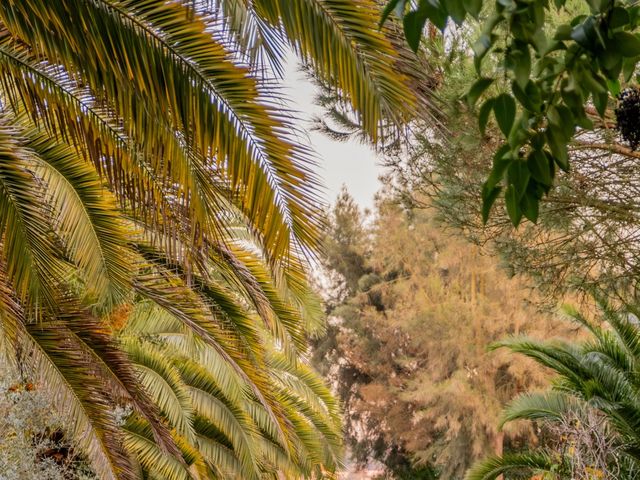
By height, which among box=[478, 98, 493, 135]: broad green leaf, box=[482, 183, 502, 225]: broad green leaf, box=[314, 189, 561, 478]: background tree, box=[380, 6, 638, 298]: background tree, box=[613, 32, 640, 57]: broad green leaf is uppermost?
box=[613, 32, 640, 57]: broad green leaf

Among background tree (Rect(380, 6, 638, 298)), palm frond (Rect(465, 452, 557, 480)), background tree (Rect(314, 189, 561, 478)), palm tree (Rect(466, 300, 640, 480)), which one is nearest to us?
background tree (Rect(380, 6, 638, 298))

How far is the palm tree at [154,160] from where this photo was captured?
10.3 feet

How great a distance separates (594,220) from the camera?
6.64 meters

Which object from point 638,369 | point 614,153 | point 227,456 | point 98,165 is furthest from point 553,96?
point 227,456

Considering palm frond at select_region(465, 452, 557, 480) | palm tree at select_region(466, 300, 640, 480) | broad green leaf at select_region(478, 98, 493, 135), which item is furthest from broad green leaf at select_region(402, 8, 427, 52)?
palm frond at select_region(465, 452, 557, 480)

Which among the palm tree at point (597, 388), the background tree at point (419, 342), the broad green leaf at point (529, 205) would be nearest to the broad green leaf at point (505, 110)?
the broad green leaf at point (529, 205)

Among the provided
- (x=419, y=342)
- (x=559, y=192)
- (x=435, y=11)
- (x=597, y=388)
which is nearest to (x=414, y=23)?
(x=435, y=11)

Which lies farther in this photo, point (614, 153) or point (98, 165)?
point (614, 153)

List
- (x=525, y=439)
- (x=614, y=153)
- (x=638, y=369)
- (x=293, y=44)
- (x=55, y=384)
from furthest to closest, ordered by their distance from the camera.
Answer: (x=525, y=439) < (x=638, y=369) < (x=614, y=153) < (x=55, y=384) < (x=293, y=44)

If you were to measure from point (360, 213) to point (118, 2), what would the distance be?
21478 mm

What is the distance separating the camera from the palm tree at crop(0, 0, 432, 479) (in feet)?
10.3

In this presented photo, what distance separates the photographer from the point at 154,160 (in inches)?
139

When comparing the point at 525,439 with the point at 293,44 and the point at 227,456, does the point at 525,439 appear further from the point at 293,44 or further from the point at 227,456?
the point at 293,44

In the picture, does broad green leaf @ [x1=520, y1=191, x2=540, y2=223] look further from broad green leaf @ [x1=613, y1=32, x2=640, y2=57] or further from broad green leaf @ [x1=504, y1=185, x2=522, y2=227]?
broad green leaf @ [x1=613, y1=32, x2=640, y2=57]
